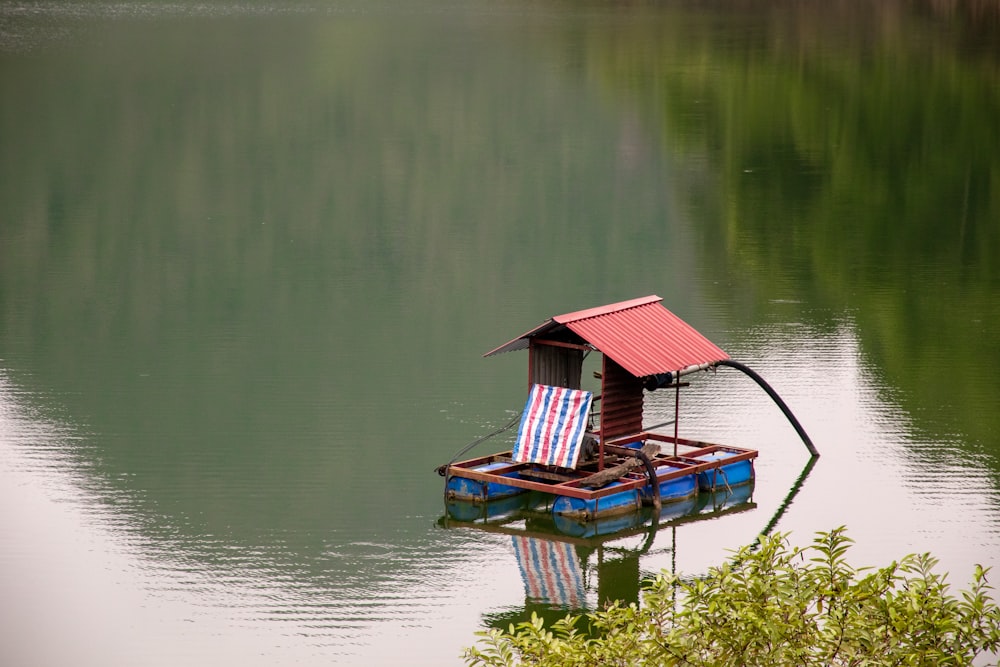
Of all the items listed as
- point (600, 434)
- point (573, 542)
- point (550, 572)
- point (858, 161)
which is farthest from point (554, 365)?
point (858, 161)

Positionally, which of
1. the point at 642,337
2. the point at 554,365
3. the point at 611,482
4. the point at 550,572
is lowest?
the point at 550,572

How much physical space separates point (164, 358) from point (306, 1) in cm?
7734

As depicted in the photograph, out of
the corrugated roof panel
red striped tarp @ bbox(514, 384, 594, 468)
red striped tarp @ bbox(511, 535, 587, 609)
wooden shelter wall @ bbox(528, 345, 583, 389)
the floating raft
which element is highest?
the corrugated roof panel

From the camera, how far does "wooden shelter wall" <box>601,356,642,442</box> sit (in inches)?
716

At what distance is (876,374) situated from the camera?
995 inches

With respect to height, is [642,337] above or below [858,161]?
below

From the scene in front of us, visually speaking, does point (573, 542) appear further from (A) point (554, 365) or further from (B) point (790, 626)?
(B) point (790, 626)

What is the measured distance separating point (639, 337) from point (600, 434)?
130 cm

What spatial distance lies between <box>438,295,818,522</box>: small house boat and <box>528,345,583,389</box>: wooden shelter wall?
11mm

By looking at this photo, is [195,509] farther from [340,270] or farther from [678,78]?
[678,78]

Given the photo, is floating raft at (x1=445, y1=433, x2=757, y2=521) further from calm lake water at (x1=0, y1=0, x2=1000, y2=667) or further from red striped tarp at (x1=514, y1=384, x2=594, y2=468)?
calm lake water at (x1=0, y1=0, x2=1000, y2=667)

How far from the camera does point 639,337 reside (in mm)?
18625

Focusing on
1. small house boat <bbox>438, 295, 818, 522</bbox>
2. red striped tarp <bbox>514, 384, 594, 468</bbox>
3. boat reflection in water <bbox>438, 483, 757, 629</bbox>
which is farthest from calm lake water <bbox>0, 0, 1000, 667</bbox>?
red striped tarp <bbox>514, 384, 594, 468</bbox>

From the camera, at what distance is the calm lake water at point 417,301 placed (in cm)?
1708
